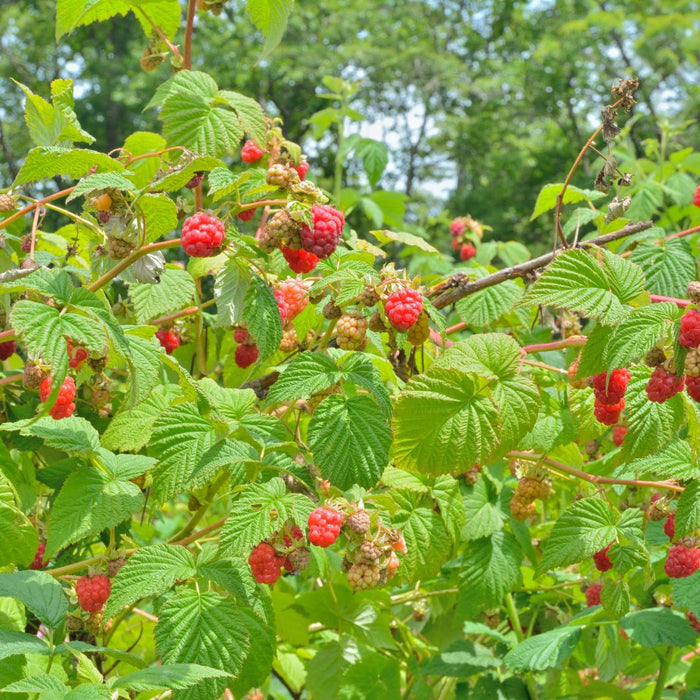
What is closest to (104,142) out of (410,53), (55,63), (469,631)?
(55,63)

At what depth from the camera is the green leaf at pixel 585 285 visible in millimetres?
1104

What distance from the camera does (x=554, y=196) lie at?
6.24 feet

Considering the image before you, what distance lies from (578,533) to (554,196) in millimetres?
836

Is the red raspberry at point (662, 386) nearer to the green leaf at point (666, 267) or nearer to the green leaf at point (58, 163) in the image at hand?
the green leaf at point (666, 267)

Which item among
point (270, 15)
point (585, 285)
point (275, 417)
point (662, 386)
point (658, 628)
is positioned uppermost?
point (270, 15)

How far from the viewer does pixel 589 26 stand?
11.3 meters

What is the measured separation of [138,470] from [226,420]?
0.47 ft

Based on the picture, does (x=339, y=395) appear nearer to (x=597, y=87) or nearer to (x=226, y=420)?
(x=226, y=420)

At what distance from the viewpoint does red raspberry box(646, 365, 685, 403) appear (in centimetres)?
103

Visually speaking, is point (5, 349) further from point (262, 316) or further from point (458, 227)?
point (458, 227)

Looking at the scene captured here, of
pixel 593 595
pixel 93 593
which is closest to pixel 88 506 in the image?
pixel 93 593

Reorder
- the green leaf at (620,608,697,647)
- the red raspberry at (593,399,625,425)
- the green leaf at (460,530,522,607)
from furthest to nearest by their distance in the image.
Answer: the green leaf at (460,530,522,607)
the green leaf at (620,608,697,647)
the red raspberry at (593,399,625,425)

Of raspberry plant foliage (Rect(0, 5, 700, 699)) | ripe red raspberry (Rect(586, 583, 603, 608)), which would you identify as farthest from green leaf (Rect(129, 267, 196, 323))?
ripe red raspberry (Rect(586, 583, 603, 608))

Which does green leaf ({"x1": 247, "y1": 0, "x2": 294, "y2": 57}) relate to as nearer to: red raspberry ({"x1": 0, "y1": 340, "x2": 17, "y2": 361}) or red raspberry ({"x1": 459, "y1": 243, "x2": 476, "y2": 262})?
red raspberry ({"x1": 0, "y1": 340, "x2": 17, "y2": 361})
